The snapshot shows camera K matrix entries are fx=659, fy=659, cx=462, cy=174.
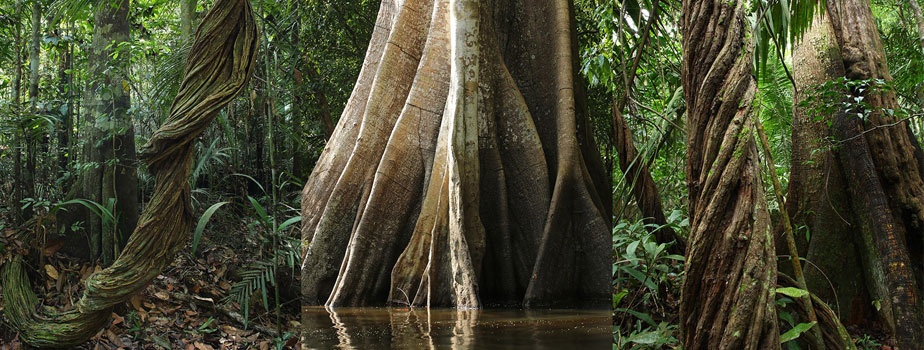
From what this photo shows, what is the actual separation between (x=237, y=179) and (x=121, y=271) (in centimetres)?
50

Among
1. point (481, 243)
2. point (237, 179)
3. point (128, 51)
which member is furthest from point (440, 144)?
point (128, 51)

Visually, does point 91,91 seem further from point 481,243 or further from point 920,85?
point 920,85

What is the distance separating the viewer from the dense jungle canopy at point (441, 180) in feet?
4.42

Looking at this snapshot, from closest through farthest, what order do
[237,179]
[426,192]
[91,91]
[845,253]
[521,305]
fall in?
[426,192] → [521,305] → [237,179] → [91,91] → [845,253]

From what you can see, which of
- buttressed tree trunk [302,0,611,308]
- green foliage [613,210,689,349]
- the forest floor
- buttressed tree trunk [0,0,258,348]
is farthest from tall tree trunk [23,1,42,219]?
green foliage [613,210,689,349]

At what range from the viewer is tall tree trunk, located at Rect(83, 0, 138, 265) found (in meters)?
2.83

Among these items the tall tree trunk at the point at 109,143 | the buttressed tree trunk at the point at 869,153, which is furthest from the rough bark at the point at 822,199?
the tall tree trunk at the point at 109,143

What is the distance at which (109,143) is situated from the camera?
2.85 metres

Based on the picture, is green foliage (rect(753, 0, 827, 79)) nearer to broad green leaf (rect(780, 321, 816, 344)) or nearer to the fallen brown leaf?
broad green leaf (rect(780, 321, 816, 344))

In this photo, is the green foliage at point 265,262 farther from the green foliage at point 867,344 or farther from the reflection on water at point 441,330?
the green foliage at point 867,344

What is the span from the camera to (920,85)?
16.2 ft

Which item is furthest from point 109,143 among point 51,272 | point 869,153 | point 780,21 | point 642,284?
point 869,153

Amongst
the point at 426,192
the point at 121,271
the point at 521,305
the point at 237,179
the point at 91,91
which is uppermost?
the point at 91,91

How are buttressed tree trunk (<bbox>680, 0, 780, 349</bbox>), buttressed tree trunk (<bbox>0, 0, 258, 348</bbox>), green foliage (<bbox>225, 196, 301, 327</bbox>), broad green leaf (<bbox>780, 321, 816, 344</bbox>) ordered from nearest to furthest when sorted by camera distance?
buttressed tree trunk (<bbox>680, 0, 780, 349</bbox>), broad green leaf (<bbox>780, 321, 816, 344</bbox>), buttressed tree trunk (<bbox>0, 0, 258, 348</bbox>), green foliage (<bbox>225, 196, 301, 327</bbox>)
